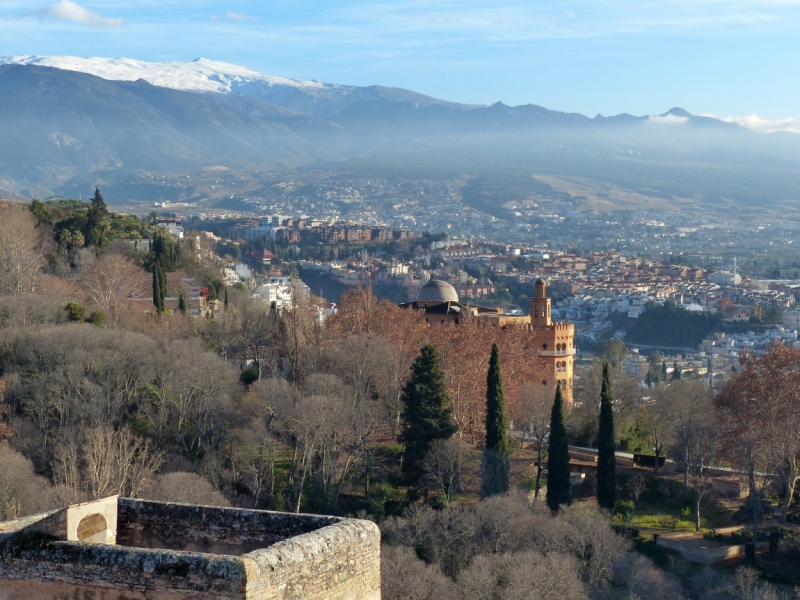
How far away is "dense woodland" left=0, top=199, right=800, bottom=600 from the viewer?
24.9m

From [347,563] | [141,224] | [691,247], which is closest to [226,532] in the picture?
[347,563]

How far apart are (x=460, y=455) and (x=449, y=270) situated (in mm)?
95851

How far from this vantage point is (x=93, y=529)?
7.23 metres

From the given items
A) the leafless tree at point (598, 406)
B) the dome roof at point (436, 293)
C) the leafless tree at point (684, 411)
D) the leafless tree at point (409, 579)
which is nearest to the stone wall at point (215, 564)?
the leafless tree at point (409, 579)

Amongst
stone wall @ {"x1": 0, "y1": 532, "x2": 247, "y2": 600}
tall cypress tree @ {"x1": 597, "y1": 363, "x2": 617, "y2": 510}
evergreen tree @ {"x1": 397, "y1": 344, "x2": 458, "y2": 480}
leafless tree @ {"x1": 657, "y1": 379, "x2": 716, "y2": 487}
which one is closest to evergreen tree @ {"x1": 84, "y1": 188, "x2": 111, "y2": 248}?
evergreen tree @ {"x1": 397, "y1": 344, "x2": 458, "y2": 480}

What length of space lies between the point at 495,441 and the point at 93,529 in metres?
24.0

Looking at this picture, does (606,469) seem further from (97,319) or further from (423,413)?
(97,319)

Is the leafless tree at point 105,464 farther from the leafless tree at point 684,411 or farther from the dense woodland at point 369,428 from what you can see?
the leafless tree at point 684,411

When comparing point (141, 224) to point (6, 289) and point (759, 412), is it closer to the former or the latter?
point (6, 289)

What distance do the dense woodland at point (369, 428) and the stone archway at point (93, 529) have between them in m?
15.1

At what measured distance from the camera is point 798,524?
30.0 m

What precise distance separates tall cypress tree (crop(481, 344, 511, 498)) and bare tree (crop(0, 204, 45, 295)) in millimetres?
16560

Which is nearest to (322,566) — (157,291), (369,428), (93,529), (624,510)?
(93,529)

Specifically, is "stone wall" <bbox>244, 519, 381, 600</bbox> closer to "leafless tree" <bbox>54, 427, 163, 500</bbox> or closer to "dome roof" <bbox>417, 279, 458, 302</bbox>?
"leafless tree" <bbox>54, 427, 163, 500</bbox>
